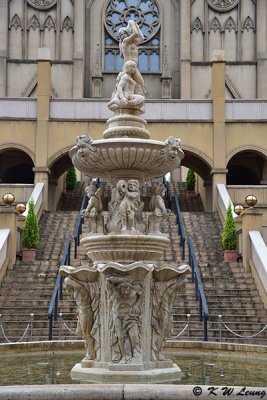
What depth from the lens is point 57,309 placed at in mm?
15953

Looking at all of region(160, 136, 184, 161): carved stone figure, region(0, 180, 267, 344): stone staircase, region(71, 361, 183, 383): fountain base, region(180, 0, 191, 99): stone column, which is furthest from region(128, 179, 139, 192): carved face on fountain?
region(180, 0, 191, 99): stone column

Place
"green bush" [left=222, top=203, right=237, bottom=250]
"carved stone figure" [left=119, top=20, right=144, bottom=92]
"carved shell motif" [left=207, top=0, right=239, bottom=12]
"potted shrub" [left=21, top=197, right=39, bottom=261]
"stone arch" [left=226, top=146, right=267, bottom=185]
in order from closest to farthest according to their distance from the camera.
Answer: "carved stone figure" [left=119, top=20, right=144, bottom=92]
"potted shrub" [left=21, top=197, right=39, bottom=261]
"green bush" [left=222, top=203, right=237, bottom=250]
"stone arch" [left=226, top=146, right=267, bottom=185]
"carved shell motif" [left=207, top=0, right=239, bottom=12]

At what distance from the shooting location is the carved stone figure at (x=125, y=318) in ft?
27.9

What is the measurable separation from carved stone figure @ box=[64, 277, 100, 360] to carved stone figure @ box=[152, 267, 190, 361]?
75 cm

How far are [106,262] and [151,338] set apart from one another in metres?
1.16

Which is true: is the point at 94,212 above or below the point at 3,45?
below

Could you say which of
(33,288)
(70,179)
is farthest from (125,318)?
(70,179)

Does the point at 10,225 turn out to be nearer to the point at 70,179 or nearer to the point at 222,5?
the point at 70,179

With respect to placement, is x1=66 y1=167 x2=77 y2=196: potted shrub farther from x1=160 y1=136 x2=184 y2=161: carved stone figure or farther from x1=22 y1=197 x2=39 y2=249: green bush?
x1=160 y1=136 x2=184 y2=161: carved stone figure

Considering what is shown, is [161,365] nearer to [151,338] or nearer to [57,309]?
[151,338]

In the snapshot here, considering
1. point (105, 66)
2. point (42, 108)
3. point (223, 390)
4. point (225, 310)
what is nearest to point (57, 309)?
point (225, 310)

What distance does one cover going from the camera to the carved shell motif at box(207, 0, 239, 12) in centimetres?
4200

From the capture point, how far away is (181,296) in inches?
674

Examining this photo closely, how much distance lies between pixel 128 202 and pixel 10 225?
1125 centimetres
